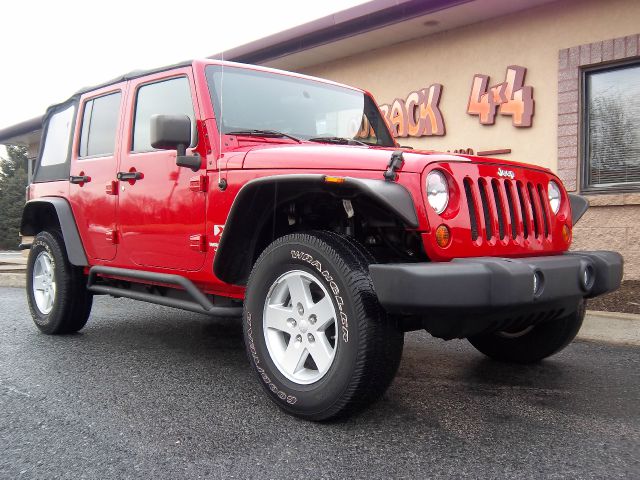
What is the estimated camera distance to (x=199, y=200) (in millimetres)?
3449

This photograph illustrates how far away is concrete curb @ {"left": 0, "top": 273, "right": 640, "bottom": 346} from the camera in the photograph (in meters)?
4.49

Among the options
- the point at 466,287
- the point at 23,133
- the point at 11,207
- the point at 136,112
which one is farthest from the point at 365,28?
the point at 11,207

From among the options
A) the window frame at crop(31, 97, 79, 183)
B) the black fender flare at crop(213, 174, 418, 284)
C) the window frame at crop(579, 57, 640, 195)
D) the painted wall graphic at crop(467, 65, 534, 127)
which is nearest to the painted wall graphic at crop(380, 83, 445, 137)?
the painted wall graphic at crop(467, 65, 534, 127)

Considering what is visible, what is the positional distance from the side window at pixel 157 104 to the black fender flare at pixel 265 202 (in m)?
0.85

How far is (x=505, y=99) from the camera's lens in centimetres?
755

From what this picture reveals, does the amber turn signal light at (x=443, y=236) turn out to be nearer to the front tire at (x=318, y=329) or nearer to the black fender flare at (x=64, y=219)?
the front tire at (x=318, y=329)

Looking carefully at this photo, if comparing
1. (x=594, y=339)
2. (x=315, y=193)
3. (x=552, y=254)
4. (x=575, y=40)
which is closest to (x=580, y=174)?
(x=575, y=40)

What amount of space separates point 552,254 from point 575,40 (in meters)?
4.98

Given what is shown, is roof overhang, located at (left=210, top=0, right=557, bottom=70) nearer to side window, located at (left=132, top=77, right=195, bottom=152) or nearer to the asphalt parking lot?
side window, located at (left=132, top=77, right=195, bottom=152)

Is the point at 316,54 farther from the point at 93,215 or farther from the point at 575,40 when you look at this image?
the point at 93,215

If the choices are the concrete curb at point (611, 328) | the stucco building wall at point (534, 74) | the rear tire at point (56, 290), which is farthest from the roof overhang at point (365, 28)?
the rear tire at point (56, 290)

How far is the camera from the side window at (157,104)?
12.4ft

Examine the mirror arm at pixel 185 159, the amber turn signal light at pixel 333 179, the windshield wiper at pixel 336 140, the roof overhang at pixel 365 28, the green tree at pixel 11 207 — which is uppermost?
the roof overhang at pixel 365 28

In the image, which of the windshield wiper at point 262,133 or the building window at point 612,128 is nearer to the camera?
the windshield wiper at point 262,133
